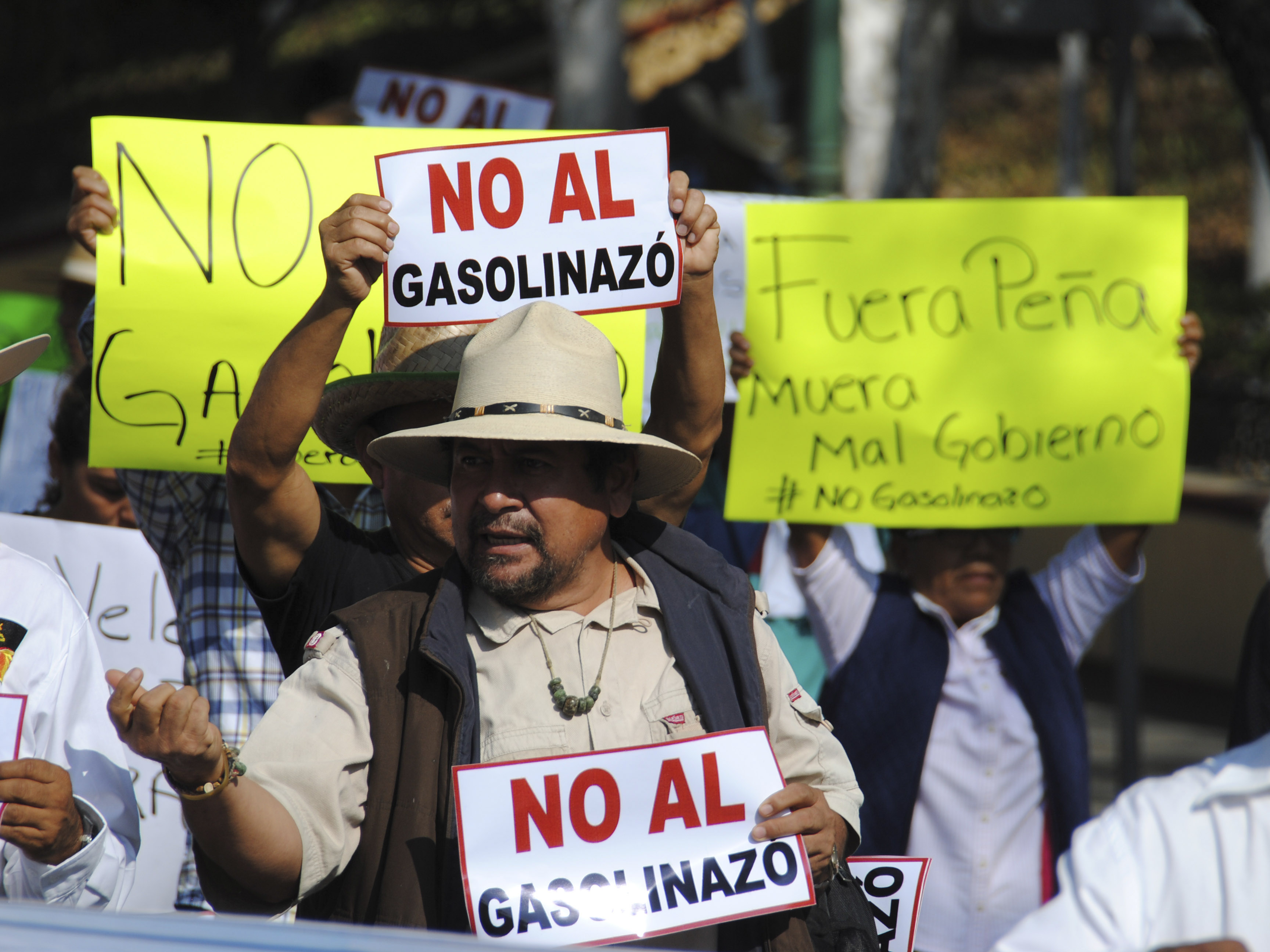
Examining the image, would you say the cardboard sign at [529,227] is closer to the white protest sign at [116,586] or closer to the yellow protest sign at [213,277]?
the yellow protest sign at [213,277]

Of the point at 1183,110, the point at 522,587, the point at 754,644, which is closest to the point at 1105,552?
the point at 754,644

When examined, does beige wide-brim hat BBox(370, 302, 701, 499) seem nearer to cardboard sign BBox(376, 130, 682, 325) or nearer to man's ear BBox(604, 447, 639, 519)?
man's ear BBox(604, 447, 639, 519)

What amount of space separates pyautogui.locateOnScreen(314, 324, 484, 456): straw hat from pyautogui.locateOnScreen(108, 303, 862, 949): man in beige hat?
0.71ft

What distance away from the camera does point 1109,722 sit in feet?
28.5

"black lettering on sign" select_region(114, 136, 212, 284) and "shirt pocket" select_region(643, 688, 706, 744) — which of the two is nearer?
"shirt pocket" select_region(643, 688, 706, 744)

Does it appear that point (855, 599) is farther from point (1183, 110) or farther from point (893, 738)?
point (1183, 110)

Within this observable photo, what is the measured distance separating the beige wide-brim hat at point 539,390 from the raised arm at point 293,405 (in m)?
0.17

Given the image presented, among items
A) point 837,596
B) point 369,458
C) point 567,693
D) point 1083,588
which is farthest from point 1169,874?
point 1083,588

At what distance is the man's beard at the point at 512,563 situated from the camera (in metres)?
2.21

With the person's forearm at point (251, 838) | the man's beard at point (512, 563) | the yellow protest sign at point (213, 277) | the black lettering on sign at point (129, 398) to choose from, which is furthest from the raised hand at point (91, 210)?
the person's forearm at point (251, 838)

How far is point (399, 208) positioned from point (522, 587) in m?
0.89

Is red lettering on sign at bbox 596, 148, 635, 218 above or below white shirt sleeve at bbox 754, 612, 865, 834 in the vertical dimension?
above

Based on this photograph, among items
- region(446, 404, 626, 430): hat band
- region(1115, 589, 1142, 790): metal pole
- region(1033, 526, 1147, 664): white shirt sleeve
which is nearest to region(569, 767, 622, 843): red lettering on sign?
region(446, 404, 626, 430): hat band

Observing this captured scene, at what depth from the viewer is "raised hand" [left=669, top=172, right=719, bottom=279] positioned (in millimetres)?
2705
